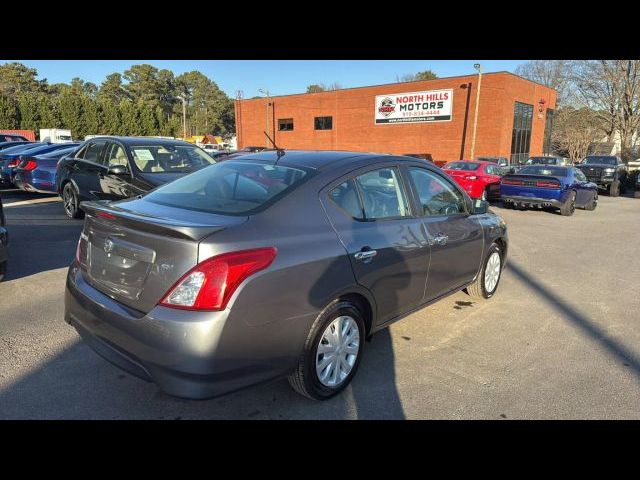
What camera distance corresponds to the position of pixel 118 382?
3160 millimetres

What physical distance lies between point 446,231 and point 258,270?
2.17 metres

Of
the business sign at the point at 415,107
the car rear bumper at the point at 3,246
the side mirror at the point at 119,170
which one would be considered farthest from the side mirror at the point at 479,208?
the business sign at the point at 415,107

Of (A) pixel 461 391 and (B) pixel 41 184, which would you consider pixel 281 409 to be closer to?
(A) pixel 461 391

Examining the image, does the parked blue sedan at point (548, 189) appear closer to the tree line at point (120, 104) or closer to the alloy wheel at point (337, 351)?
the alloy wheel at point (337, 351)

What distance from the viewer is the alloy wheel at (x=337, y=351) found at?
9.67 feet

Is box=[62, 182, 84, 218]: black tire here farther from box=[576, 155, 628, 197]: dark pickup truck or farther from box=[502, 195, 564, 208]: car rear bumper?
box=[576, 155, 628, 197]: dark pickup truck

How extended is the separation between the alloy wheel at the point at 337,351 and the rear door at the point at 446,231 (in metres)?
1.06

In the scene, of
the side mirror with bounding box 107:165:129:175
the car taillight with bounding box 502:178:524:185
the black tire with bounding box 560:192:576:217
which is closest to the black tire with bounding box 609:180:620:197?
the black tire with bounding box 560:192:576:217

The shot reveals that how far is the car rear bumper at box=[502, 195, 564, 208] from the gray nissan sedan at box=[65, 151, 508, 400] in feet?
33.7

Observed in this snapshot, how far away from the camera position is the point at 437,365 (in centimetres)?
361

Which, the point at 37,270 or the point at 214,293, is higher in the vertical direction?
the point at 214,293
